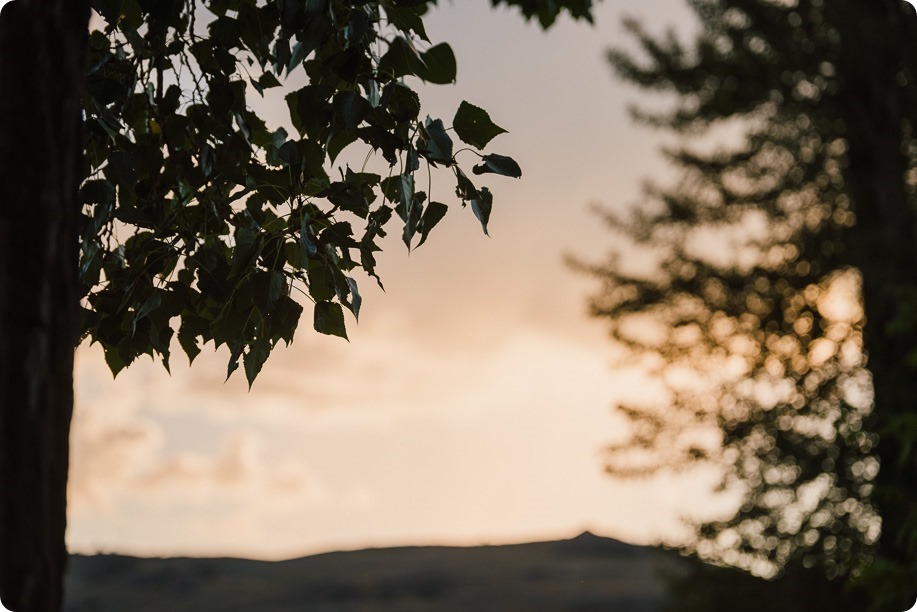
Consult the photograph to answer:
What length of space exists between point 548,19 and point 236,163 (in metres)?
2.09

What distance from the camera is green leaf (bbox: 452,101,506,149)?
8.18 ft

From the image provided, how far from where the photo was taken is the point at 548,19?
454 cm

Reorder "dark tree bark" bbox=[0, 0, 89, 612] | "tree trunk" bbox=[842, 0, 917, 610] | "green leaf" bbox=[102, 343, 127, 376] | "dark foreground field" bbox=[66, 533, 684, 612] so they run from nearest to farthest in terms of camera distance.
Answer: "dark tree bark" bbox=[0, 0, 89, 612] < "green leaf" bbox=[102, 343, 127, 376] < "tree trunk" bbox=[842, 0, 917, 610] < "dark foreground field" bbox=[66, 533, 684, 612]

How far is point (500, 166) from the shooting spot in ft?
8.19

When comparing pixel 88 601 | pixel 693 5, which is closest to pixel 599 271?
pixel 693 5

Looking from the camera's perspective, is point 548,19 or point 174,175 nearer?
point 174,175

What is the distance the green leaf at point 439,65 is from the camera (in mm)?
2418

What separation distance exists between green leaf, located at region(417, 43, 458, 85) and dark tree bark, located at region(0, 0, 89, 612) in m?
0.88

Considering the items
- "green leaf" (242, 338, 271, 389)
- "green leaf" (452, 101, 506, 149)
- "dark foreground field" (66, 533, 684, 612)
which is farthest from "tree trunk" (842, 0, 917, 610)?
"dark foreground field" (66, 533, 684, 612)

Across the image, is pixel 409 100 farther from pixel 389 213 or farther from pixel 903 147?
pixel 903 147

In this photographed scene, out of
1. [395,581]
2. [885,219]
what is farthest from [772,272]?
[395,581]

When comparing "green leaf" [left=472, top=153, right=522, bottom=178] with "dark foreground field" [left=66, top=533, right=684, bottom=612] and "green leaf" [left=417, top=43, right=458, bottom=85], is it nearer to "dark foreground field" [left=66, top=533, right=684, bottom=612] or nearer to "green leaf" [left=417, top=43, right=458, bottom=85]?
"green leaf" [left=417, top=43, right=458, bottom=85]

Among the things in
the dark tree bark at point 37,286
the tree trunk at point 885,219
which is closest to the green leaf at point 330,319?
the dark tree bark at point 37,286

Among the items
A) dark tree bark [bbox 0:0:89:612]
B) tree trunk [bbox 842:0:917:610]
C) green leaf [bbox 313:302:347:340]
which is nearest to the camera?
dark tree bark [bbox 0:0:89:612]
